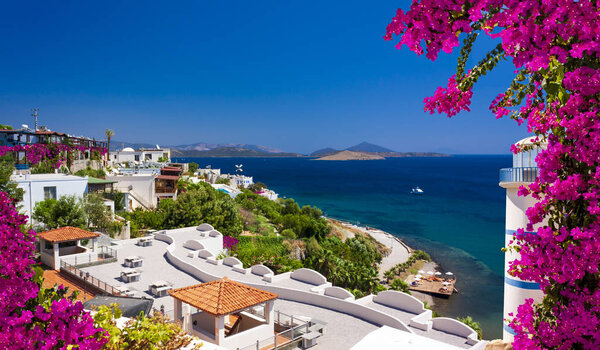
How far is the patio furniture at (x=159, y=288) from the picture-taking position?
→ 17922mm

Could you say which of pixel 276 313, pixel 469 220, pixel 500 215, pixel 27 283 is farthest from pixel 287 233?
pixel 500 215

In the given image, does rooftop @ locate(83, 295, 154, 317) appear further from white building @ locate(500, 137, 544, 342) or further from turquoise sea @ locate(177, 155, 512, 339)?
turquoise sea @ locate(177, 155, 512, 339)

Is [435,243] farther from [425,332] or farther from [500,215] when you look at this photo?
[425,332]

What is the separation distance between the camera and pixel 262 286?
62.5 ft

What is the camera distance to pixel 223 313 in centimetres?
1256

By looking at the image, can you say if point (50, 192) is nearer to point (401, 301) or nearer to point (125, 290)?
point (125, 290)

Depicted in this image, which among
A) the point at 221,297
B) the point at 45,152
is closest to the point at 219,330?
the point at 221,297

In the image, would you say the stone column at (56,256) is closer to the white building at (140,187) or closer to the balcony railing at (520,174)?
the balcony railing at (520,174)

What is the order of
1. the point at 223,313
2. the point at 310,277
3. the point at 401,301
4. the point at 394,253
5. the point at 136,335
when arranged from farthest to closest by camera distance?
the point at 394,253 → the point at 310,277 → the point at 401,301 → the point at 223,313 → the point at 136,335

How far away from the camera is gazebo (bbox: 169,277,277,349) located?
12797 millimetres

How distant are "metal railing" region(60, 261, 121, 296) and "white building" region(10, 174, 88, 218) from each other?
323 inches

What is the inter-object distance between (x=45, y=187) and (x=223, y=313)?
21.4 m

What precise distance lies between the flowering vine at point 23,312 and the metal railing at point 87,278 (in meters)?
14.8

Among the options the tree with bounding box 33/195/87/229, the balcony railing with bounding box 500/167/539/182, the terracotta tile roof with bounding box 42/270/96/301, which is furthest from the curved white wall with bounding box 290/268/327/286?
the tree with bounding box 33/195/87/229
